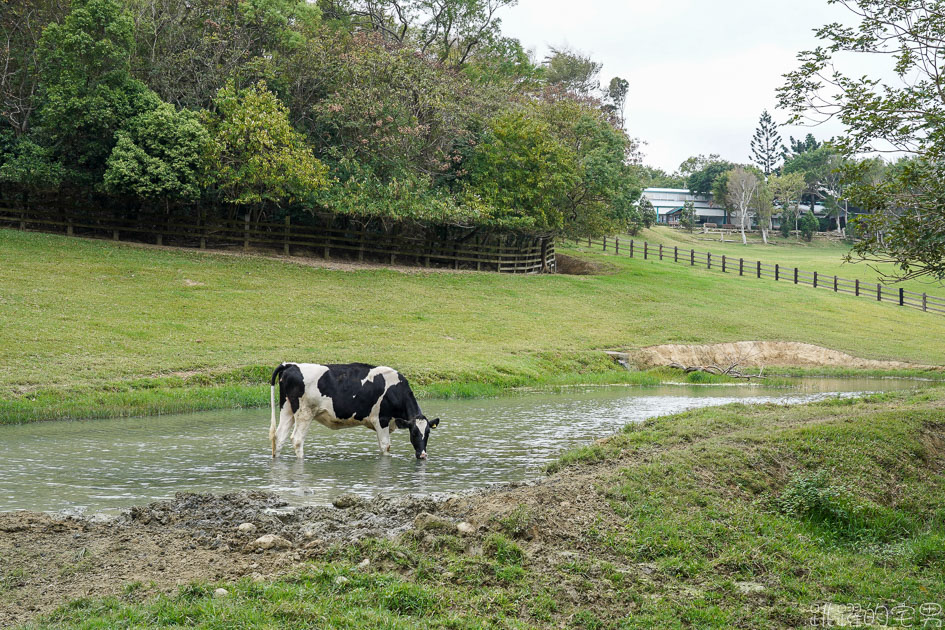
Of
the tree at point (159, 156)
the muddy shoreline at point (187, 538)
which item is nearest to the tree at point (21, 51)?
the tree at point (159, 156)

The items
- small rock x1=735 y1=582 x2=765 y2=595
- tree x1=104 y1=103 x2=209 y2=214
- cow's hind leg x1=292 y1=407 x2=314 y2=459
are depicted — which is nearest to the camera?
small rock x1=735 y1=582 x2=765 y2=595

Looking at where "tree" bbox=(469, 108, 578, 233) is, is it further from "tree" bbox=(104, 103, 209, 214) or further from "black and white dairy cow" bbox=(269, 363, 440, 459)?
"black and white dairy cow" bbox=(269, 363, 440, 459)

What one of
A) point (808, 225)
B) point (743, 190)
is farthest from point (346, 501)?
point (808, 225)

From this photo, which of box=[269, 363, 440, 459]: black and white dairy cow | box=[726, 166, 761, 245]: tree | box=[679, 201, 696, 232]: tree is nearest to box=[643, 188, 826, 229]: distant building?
box=[679, 201, 696, 232]: tree

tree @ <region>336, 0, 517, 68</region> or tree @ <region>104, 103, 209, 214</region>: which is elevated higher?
tree @ <region>336, 0, 517, 68</region>

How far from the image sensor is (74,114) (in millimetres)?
33406

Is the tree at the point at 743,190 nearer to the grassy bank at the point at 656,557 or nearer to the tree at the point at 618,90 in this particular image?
the tree at the point at 618,90

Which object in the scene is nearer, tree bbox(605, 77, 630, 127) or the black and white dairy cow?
the black and white dairy cow

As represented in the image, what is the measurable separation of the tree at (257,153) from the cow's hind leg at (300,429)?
76.6 ft

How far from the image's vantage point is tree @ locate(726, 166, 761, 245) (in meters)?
97.2

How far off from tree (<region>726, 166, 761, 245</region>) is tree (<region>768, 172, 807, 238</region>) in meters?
2.58

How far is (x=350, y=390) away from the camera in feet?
40.4

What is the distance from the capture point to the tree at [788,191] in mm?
99562

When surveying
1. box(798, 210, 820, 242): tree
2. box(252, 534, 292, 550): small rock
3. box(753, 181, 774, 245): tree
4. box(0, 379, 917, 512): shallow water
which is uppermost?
box(753, 181, 774, 245): tree
